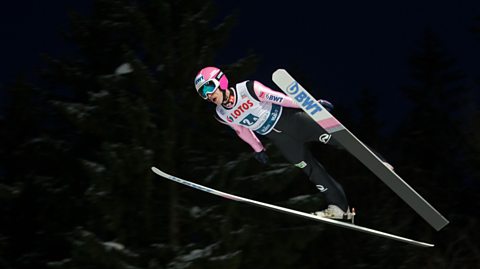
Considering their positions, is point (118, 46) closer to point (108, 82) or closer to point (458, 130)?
point (108, 82)

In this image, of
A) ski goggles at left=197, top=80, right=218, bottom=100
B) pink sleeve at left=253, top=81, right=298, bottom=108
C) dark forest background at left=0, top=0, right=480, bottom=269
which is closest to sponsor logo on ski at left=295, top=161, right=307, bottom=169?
pink sleeve at left=253, top=81, right=298, bottom=108

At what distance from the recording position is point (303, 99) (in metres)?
6.38

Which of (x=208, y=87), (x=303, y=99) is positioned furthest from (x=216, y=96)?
(x=303, y=99)

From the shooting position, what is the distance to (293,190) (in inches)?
717

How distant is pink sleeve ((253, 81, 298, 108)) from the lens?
6.40m

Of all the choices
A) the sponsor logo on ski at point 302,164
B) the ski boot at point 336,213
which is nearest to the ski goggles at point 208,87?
the sponsor logo on ski at point 302,164

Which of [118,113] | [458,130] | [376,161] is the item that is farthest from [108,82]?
[458,130]

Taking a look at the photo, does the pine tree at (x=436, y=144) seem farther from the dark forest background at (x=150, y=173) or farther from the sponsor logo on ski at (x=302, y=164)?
the sponsor logo on ski at (x=302, y=164)

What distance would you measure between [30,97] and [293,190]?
677 centimetres

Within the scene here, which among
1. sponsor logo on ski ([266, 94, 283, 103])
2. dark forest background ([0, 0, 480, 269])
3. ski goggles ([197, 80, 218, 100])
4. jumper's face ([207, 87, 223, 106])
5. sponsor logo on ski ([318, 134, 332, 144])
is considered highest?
dark forest background ([0, 0, 480, 269])

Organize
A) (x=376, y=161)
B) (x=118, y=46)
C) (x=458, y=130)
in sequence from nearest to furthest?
(x=376, y=161), (x=118, y=46), (x=458, y=130)

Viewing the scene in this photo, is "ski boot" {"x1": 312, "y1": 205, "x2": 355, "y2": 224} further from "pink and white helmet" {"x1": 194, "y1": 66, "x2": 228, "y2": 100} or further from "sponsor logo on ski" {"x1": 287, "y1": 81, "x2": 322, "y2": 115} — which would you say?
"pink and white helmet" {"x1": 194, "y1": 66, "x2": 228, "y2": 100}

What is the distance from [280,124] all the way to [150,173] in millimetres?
6491

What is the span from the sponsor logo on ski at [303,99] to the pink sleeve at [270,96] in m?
0.09
